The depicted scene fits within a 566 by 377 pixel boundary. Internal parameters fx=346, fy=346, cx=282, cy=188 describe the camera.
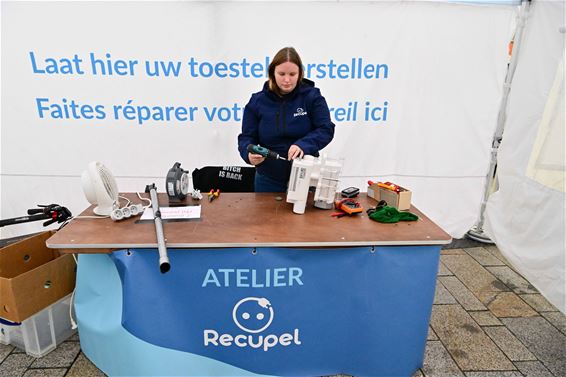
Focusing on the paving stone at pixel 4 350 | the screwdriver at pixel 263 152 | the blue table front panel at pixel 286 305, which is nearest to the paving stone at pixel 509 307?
the blue table front panel at pixel 286 305

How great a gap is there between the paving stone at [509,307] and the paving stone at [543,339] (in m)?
0.05

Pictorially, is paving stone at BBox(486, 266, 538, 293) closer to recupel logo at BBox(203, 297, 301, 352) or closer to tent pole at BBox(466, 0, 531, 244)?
tent pole at BBox(466, 0, 531, 244)

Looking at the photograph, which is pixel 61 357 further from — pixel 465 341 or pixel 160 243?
pixel 465 341

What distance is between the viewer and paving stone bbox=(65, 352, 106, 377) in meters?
1.64

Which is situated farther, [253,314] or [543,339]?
[543,339]

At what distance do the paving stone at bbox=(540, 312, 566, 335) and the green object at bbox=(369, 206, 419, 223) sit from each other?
51.7 inches

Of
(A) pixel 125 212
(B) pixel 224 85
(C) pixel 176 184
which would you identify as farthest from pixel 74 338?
(B) pixel 224 85

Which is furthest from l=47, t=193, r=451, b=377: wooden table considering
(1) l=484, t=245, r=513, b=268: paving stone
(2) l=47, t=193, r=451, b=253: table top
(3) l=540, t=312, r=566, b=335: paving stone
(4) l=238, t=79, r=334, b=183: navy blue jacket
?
(1) l=484, t=245, r=513, b=268: paving stone

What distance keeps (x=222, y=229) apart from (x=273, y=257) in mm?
247

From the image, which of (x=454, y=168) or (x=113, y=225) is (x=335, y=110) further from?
(x=113, y=225)

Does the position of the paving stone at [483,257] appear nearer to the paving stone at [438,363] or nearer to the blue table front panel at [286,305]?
the paving stone at [438,363]

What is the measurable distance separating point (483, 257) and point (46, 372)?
3.05 metres

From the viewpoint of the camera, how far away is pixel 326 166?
155cm

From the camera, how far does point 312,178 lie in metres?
1.58
